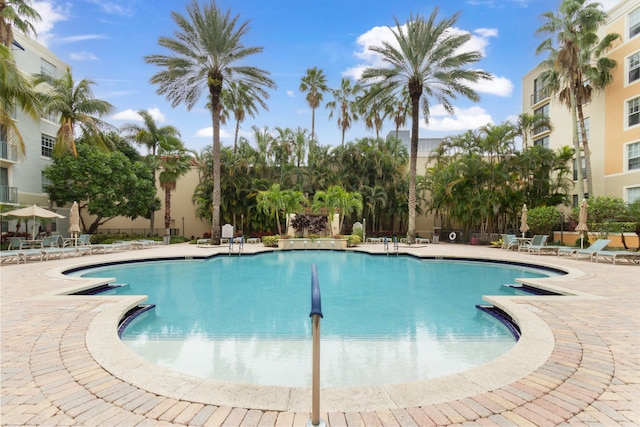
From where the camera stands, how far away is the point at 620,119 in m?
20.4

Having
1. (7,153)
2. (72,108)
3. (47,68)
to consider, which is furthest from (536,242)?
(47,68)

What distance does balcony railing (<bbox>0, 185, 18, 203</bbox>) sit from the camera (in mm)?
20719

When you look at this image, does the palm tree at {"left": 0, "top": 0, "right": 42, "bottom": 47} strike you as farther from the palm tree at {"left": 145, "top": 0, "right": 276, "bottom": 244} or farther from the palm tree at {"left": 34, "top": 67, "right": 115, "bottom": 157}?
the palm tree at {"left": 145, "top": 0, "right": 276, "bottom": 244}

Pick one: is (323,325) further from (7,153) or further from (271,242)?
(7,153)

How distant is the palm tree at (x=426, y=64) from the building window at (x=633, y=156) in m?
9.02

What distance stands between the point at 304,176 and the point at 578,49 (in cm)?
1950

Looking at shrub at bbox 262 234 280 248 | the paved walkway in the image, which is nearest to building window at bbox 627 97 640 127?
the paved walkway

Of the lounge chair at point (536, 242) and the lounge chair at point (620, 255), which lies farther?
the lounge chair at point (536, 242)

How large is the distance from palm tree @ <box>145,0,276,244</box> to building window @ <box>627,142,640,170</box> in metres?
20.9

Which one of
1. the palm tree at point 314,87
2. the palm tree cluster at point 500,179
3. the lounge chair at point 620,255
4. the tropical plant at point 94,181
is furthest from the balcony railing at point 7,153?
the lounge chair at point 620,255

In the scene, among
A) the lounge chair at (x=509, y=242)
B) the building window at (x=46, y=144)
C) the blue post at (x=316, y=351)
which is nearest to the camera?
the blue post at (x=316, y=351)

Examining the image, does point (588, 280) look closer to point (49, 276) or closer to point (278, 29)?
point (49, 276)

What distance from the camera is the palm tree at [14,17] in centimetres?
1650

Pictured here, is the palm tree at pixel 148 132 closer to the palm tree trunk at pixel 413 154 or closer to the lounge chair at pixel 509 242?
the palm tree trunk at pixel 413 154
